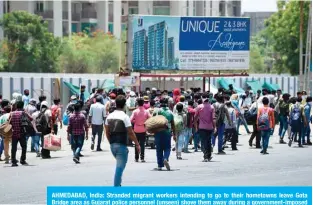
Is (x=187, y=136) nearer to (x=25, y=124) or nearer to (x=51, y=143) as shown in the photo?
(x=51, y=143)

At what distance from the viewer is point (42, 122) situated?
23.1 meters

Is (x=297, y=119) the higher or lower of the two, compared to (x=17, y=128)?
lower

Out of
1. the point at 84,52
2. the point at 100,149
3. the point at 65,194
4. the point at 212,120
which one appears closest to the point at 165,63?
the point at 100,149

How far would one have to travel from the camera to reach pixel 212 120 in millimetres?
21906

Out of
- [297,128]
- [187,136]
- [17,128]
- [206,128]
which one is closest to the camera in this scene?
[17,128]

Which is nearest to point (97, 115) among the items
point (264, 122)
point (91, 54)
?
point (264, 122)

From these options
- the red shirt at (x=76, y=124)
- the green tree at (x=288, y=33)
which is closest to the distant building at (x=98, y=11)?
the green tree at (x=288, y=33)

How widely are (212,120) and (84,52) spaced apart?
56.8 meters

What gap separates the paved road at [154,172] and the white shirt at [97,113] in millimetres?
851

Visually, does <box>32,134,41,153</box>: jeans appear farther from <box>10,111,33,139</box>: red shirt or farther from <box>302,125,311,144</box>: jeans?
<box>302,125,311,144</box>: jeans

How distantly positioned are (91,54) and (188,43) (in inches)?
1630

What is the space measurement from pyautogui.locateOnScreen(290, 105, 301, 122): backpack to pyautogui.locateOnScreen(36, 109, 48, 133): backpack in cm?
733

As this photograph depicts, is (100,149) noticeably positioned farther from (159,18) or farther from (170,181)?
(159,18)

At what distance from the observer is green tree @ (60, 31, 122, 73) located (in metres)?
77.6
